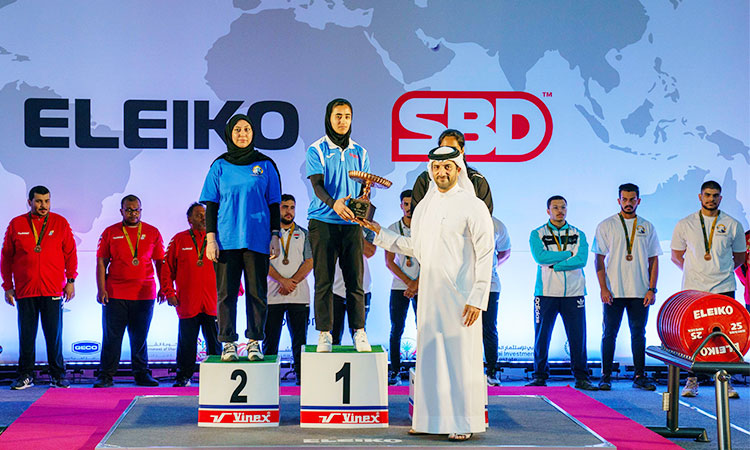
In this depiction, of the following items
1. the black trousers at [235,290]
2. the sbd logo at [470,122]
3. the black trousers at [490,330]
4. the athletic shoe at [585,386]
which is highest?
the sbd logo at [470,122]

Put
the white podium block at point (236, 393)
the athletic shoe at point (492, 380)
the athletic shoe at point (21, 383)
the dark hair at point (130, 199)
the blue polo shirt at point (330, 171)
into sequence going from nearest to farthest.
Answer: the white podium block at point (236, 393) < the blue polo shirt at point (330, 171) < the athletic shoe at point (21, 383) < the athletic shoe at point (492, 380) < the dark hair at point (130, 199)

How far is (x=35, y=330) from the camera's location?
6.95m

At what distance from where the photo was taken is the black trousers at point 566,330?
7.09m

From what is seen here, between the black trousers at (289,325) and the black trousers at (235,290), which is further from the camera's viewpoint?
the black trousers at (289,325)

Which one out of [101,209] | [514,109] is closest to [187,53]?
[101,209]

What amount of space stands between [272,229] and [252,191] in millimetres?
271

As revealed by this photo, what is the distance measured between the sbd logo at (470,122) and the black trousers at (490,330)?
5.11ft

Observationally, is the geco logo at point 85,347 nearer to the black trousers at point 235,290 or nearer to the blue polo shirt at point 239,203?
the black trousers at point 235,290

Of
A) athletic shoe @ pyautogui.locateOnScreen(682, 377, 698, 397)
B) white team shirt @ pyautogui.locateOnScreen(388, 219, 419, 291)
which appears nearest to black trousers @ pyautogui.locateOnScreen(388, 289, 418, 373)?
white team shirt @ pyautogui.locateOnScreen(388, 219, 419, 291)

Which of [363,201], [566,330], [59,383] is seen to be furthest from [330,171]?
[59,383]

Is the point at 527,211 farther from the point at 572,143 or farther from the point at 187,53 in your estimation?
the point at 187,53

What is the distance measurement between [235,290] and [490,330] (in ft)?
9.21

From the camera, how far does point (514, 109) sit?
7844mm

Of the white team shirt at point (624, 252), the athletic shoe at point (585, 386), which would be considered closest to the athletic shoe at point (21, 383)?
the athletic shoe at point (585, 386)
